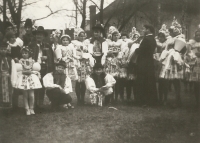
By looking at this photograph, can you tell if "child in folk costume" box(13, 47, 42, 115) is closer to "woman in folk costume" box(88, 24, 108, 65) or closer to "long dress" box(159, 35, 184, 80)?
"woman in folk costume" box(88, 24, 108, 65)

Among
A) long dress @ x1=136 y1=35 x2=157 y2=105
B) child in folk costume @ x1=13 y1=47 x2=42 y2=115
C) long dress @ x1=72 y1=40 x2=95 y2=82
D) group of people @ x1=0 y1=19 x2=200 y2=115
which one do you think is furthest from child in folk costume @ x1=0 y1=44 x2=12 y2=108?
long dress @ x1=136 y1=35 x2=157 y2=105

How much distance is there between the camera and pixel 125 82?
792 centimetres

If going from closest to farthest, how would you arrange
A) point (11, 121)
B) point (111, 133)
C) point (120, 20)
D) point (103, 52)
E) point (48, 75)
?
point (111, 133) → point (11, 121) → point (48, 75) → point (103, 52) → point (120, 20)

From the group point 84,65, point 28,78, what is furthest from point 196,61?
point 28,78

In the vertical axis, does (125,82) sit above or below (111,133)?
above

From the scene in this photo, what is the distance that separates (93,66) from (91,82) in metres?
0.45

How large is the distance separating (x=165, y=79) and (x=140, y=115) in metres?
1.34

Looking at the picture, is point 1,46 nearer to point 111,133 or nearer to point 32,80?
point 32,80

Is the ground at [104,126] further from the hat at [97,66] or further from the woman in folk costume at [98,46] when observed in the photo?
the woman in folk costume at [98,46]

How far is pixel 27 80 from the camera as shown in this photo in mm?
6219

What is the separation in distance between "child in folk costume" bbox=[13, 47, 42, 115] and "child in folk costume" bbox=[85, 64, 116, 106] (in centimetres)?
148

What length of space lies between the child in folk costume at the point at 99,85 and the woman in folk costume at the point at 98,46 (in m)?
0.28

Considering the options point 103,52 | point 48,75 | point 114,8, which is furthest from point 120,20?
point 48,75

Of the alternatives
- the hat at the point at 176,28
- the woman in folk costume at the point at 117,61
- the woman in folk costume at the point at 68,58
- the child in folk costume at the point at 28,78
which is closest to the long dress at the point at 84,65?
the woman in folk costume at the point at 68,58
